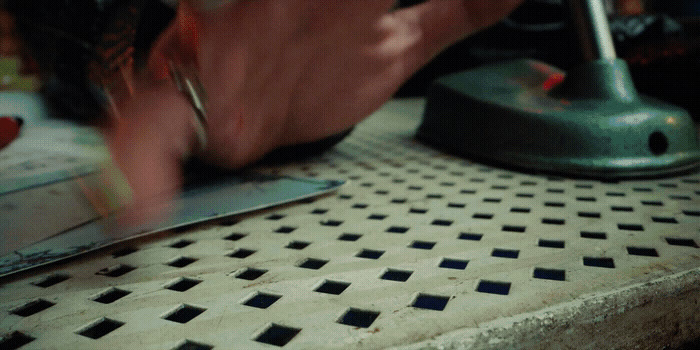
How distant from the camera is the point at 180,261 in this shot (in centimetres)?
63

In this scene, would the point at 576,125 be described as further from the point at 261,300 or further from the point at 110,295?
the point at 110,295

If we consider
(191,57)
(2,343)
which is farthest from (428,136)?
(2,343)

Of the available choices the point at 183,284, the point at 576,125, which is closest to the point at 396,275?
the point at 183,284

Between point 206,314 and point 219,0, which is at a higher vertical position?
point 219,0

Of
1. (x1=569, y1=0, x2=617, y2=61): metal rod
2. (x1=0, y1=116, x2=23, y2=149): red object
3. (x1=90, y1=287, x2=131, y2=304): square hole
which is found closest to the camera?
(x1=90, y1=287, x2=131, y2=304): square hole

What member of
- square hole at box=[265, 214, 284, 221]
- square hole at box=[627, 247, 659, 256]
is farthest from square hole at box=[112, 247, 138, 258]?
square hole at box=[627, 247, 659, 256]

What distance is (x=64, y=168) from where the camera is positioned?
0.88 meters

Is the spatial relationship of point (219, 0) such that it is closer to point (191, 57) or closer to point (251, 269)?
point (191, 57)

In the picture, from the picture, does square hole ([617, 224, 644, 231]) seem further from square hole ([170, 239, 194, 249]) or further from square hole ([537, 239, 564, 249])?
square hole ([170, 239, 194, 249])

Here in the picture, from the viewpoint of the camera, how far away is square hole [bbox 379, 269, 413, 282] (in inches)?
21.4

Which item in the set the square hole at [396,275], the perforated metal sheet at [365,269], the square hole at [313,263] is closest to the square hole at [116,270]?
the perforated metal sheet at [365,269]

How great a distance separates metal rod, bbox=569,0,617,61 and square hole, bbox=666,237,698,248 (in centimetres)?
54

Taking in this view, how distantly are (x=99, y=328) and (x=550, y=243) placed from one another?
1.80 ft

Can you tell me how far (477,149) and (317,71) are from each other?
17.7 inches
